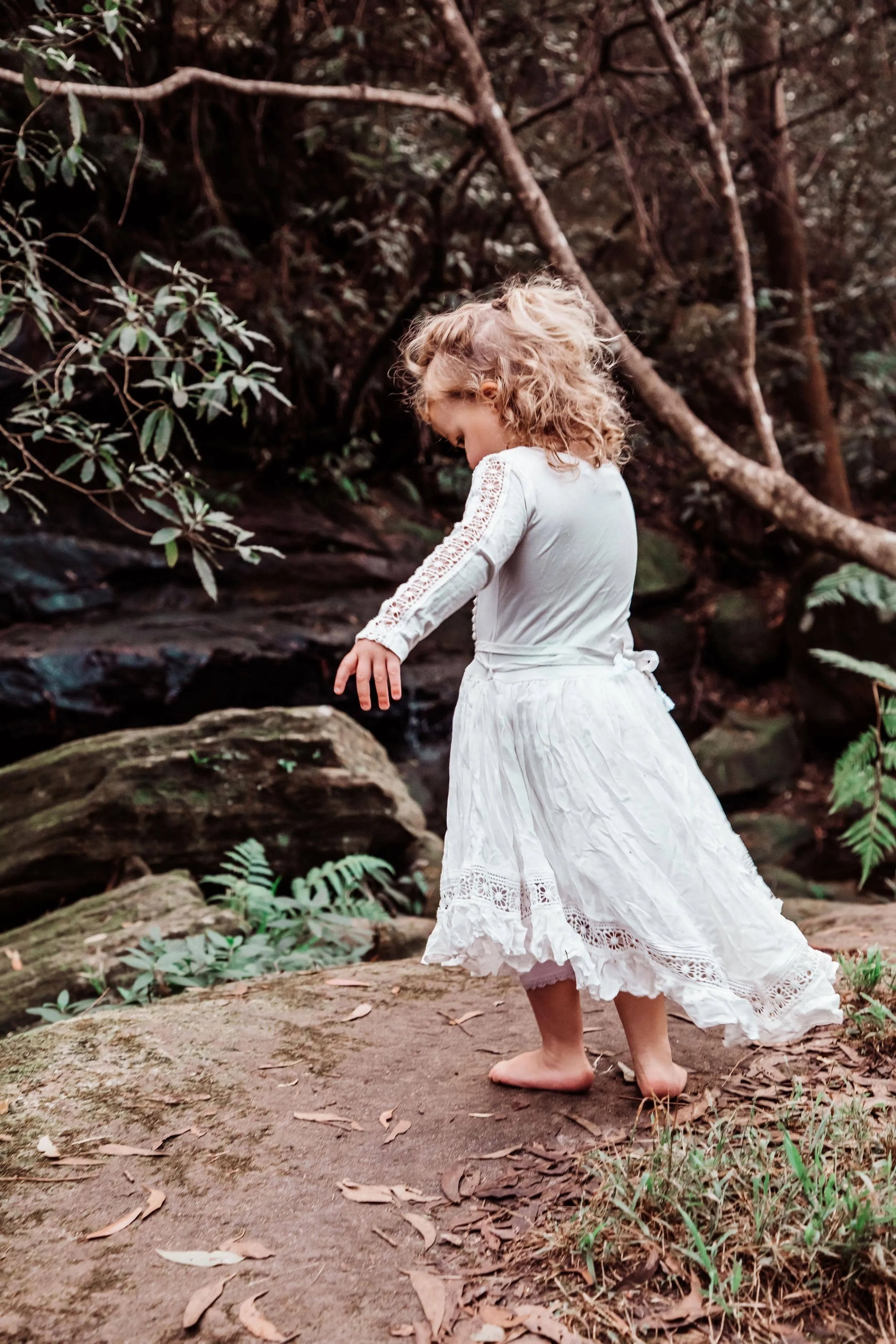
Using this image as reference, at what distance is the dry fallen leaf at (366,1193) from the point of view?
6.30ft

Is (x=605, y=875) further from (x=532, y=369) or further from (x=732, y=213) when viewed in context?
(x=732, y=213)

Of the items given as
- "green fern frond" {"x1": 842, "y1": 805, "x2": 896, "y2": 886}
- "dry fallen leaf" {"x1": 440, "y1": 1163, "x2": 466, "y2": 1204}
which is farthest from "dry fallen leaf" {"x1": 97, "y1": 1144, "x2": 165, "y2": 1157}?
"green fern frond" {"x1": 842, "y1": 805, "x2": 896, "y2": 886}

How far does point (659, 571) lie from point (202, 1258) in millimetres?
7859

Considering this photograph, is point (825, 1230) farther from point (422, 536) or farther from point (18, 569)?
point (422, 536)

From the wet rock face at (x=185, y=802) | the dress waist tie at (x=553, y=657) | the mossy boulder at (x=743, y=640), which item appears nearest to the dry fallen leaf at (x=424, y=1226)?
the dress waist tie at (x=553, y=657)

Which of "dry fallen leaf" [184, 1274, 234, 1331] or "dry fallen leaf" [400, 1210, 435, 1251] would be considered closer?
"dry fallen leaf" [184, 1274, 234, 1331]

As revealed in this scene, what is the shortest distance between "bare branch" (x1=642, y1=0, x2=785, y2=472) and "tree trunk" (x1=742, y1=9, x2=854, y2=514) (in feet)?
8.92

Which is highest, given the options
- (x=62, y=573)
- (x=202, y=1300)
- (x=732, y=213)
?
(x=732, y=213)

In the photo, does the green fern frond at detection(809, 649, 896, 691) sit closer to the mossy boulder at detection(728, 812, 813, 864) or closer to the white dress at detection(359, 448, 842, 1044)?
the white dress at detection(359, 448, 842, 1044)

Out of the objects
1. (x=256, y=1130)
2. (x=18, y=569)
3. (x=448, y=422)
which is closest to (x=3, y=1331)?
(x=256, y=1130)

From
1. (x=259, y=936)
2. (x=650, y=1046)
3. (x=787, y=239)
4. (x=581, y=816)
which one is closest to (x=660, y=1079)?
(x=650, y=1046)

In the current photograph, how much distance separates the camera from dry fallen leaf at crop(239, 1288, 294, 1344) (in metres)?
1.50

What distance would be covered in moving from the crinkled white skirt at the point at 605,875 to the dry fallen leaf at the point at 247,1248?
2.07 ft

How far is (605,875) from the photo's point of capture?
2078mm
